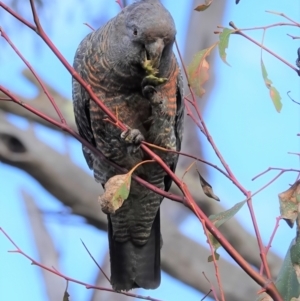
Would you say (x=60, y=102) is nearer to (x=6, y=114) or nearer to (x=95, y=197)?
(x=6, y=114)

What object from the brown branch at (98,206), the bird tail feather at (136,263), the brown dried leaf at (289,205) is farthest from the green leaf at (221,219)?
the brown branch at (98,206)

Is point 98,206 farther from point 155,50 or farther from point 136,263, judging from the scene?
point 155,50

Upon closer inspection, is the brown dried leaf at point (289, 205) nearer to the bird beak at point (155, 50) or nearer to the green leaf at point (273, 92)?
the green leaf at point (273, 92)

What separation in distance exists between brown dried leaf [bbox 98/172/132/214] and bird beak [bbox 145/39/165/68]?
0.40m

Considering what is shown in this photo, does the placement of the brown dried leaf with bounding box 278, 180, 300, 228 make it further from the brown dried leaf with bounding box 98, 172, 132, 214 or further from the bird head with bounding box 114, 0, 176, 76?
the bird head with bounding box 114, 0, 176, 76

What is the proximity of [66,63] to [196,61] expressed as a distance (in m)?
0.32

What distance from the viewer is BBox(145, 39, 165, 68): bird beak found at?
150 cm

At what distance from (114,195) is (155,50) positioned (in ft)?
1.47

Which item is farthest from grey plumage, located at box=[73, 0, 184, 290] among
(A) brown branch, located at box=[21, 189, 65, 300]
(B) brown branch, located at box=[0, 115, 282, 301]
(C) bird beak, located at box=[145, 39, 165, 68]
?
(A) brown branch, located at box=[21, 189, 65, 300]

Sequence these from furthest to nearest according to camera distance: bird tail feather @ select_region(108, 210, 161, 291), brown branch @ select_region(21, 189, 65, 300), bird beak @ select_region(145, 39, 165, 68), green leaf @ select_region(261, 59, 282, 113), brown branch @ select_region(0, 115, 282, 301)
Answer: brown branch @ select_region(21, 189, 65, 300), brown branch @ select_region(0, 115, 282, 301), bird tail feather @ select_region(108, 210, 161, 291), bird beak @ select_region(145, 39, 165, 68), green leaf @ select_region(261, 59, 282, 113)

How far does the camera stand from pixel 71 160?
341cm

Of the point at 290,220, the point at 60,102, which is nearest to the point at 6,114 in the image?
the point at 60,102

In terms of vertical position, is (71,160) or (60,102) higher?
(60,102)

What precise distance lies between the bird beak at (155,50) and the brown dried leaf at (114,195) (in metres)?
0.40
